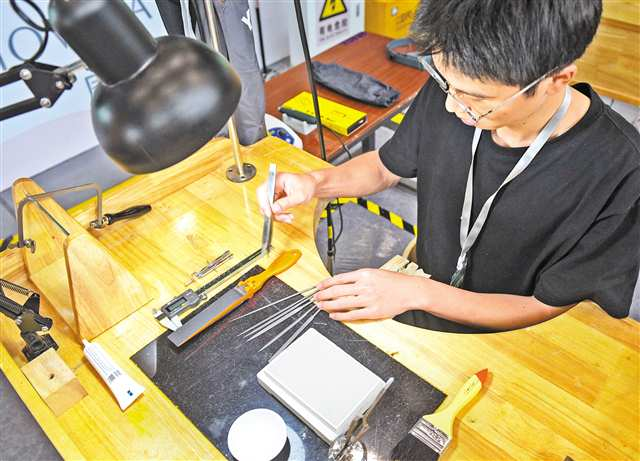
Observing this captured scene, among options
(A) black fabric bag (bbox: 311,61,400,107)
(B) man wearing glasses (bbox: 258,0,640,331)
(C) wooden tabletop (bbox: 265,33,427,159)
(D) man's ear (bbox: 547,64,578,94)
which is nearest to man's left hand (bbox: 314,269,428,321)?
(B) man wearing glasses (bbox: 258,0,640,331)

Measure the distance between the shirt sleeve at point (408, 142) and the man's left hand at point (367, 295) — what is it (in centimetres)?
38

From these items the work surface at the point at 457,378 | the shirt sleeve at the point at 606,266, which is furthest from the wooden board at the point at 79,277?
the shirt sleeve at the point at 606,266

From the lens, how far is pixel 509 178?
923mm

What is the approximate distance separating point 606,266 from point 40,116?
2385mm

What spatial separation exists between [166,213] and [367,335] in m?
0.61

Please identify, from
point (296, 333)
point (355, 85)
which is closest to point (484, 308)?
point (296, 333)

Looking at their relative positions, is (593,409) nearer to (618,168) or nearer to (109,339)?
(618,168)

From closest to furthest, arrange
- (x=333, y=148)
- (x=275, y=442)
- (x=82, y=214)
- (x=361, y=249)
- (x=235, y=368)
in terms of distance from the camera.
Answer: (x=275, y=442)
(x=235, y=368)
(x=82, y=214)
(x=333, y=148)
(x=361, y=249)

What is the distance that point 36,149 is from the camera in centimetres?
225

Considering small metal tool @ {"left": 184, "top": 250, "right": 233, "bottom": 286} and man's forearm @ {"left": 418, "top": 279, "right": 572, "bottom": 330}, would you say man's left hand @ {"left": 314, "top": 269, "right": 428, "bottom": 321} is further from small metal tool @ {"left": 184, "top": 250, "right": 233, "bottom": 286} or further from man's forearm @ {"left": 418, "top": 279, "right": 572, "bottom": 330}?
small metal tool @ {"left": 184, "top": 250, "right": 233, "bottom": 286}

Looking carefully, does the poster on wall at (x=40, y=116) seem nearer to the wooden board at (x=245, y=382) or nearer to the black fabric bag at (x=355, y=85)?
the black fabric bag at (x=355, y=85)

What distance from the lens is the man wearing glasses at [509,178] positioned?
2.22 feet

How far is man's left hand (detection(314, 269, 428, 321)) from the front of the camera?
2.87 ft

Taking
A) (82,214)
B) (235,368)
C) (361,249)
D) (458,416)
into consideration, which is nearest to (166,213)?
(82,214)
